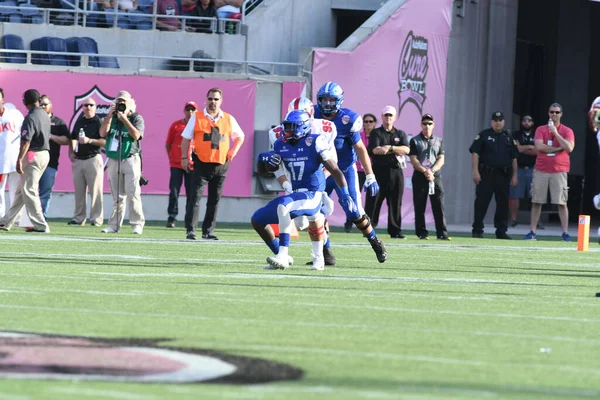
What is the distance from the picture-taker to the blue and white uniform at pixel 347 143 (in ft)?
48.5

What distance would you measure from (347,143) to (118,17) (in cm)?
1459

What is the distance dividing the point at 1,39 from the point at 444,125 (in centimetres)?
924

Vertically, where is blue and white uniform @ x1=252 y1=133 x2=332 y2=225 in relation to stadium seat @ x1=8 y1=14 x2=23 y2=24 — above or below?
below

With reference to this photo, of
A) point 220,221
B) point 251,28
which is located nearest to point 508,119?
point 251,28

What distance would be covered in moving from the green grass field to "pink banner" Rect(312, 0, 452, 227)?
10314 mm

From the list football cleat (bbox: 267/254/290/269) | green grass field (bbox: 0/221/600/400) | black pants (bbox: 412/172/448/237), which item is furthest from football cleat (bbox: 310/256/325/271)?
black pants (bbox: 412/172/448/237)

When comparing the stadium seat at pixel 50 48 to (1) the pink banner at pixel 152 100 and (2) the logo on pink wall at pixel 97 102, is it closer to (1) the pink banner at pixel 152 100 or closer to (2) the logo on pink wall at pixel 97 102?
(1) the pink banner at pixel 152 100

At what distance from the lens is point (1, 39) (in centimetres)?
2691

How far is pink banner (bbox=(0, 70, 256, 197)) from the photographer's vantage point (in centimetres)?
2534

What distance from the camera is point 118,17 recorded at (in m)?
28.5

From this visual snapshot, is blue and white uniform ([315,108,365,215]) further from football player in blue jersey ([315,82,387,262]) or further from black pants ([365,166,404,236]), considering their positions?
black pants ([365,166,404,236])

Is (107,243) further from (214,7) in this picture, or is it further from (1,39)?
(214,7)

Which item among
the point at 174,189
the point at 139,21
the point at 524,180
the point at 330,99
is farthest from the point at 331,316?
the point at 139,21

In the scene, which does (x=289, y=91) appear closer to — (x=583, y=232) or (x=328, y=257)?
(x=583, y=232)
